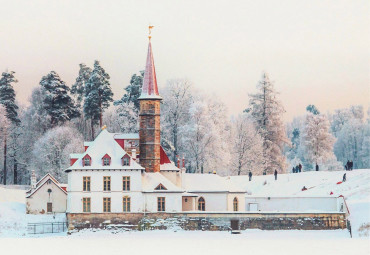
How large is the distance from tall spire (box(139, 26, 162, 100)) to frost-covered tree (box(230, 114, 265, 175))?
97.0ft

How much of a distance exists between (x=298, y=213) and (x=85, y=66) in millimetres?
52000

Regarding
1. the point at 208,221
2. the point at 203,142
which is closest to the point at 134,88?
the point at 203,142

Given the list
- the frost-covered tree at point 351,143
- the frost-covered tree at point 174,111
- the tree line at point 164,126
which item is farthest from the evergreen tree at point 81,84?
the frost-covered tree at point 351,143

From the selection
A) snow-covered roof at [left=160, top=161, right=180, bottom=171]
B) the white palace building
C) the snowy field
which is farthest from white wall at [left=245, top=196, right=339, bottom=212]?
snow-covered roof at [left=160, top=161, right=180, bottom=171]

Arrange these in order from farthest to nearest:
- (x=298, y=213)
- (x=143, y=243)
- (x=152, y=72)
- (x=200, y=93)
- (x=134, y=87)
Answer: (x=134, y=87) → (x=200, y=93) → (x=152, y=72) → (x=298, y=213) → (x=143, y=243)

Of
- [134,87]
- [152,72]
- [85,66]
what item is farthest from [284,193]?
[85,66]

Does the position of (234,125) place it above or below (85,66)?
below

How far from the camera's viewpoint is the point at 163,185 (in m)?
70.3

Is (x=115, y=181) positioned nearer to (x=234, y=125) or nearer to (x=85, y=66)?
(x=234, y=125)

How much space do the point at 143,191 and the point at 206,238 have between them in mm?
8791

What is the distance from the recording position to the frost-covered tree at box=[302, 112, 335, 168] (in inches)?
4321

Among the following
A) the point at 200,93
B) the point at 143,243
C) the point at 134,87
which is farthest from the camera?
the point at 134,87

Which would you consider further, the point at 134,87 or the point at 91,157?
the point at 134,87

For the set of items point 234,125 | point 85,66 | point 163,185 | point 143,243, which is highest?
point 85,66
